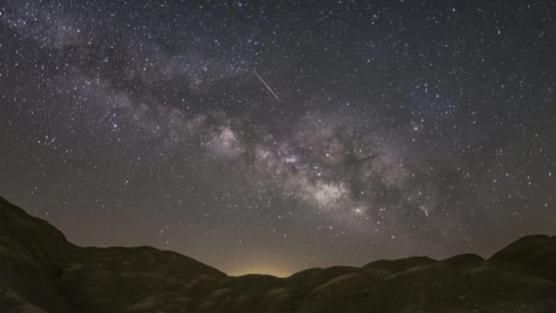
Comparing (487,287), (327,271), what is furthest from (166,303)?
(487,287)

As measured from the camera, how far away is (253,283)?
84.9 meters

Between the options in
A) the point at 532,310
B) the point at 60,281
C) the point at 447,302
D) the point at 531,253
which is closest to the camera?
the point at 532,310

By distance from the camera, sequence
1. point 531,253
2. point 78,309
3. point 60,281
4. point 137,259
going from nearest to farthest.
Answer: point 531,253, point 78,309, point 60,281, point 137,259

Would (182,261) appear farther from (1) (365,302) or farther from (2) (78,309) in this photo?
(1) (365,302)

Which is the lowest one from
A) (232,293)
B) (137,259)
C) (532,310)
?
(532,310)

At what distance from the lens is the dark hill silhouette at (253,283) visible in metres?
59.5

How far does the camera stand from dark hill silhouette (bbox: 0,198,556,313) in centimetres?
5953

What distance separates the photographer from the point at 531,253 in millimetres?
73188

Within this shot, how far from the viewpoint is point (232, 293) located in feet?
272

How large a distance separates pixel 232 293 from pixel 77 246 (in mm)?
49154

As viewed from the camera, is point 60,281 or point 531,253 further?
point 60,281

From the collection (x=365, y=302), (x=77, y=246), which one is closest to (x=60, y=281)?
(x=77, y=246)

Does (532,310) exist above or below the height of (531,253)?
below

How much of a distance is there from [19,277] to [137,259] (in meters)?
37.6
